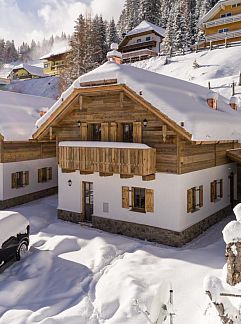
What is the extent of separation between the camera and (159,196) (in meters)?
14.6

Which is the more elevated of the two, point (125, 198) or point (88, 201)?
point (125, 198)

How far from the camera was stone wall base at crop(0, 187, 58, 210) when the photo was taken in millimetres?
20406

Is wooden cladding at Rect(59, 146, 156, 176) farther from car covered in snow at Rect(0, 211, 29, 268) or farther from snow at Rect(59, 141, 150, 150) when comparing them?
car covered in snow at Rect(0, 211, 29, 268)

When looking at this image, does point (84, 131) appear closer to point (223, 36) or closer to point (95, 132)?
point (95, 132)

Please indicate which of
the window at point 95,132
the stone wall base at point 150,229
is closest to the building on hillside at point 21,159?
the stone wall base at point 150,229

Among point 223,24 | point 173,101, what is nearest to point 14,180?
point 173,101

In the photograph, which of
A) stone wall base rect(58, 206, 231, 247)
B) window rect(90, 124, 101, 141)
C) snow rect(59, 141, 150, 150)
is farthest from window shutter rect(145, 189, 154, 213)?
window rect(90, 124, 101, 141)

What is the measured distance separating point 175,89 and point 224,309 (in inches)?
491

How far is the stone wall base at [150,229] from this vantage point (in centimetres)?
1441

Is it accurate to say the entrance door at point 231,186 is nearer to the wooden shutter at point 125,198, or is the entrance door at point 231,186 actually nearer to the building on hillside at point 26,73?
the wooden shutter at point 125,198

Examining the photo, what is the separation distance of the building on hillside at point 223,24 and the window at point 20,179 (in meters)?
38.8

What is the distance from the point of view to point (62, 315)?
29.6ft

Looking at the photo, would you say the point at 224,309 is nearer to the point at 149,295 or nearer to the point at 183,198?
the point at 149,295

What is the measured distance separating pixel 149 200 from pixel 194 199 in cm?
236
